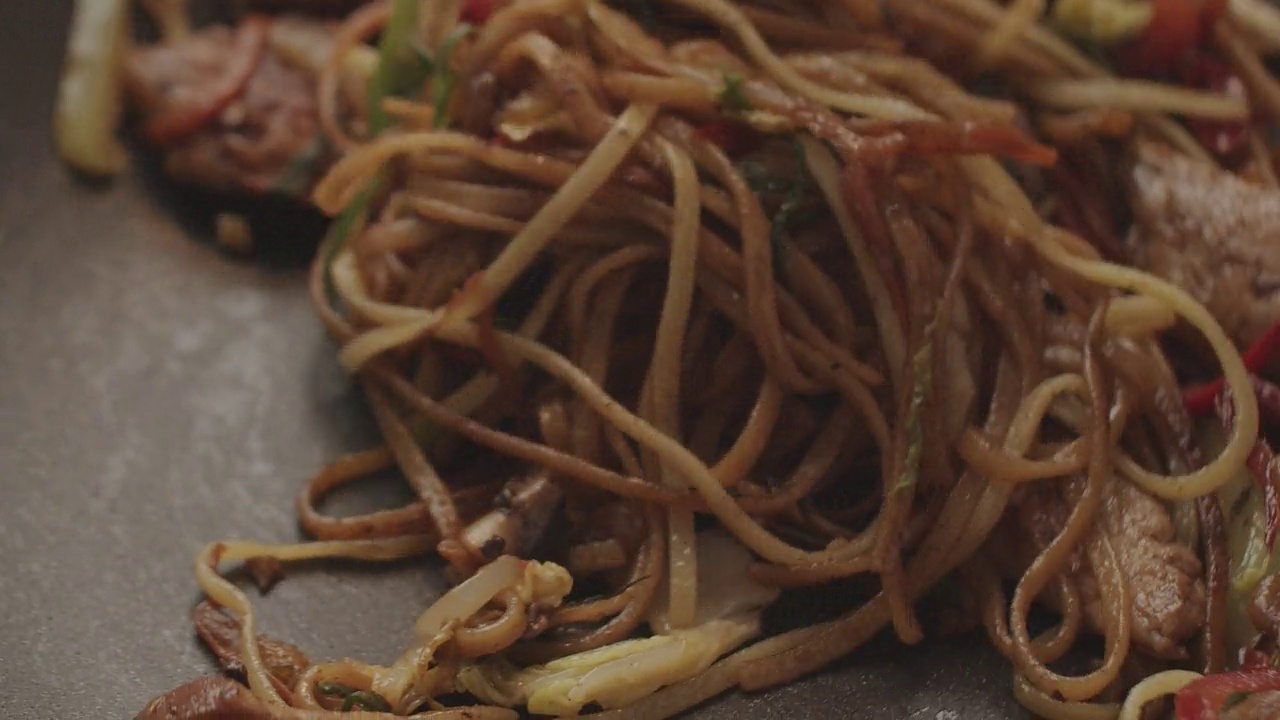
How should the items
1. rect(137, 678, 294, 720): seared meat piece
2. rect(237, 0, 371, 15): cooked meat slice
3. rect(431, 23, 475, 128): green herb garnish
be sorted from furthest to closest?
rect(237, 0, 371, 15): cooked meat slice → rect(431, 23, 475, 128): green herb garnish → rect(137, 678, 294, 720): seared meat piece

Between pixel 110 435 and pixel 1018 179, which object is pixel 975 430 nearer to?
pixel 1018 179

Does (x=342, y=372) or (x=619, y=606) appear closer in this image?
(x=619, y=606)

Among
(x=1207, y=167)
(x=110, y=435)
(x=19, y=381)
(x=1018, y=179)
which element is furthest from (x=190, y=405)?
(x=1207, y=167)

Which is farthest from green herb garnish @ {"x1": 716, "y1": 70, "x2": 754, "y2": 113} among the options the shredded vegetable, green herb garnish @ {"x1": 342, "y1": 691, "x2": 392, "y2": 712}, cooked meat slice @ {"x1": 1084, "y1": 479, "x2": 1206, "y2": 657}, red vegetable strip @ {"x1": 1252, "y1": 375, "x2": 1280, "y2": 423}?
the shredded vegetable

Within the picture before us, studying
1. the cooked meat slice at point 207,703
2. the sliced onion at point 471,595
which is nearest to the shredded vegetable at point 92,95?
the cooked meat slice at point 207,703

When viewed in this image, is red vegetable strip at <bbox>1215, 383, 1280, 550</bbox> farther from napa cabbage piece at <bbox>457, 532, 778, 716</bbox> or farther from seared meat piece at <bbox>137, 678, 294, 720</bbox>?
seared meat piece at <bbox>137, 678, 294, 720</bbox>

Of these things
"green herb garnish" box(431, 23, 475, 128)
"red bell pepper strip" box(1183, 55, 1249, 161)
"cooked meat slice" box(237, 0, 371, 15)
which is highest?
"red bell pepper strip" box(1183, 55, 1249, 161)
